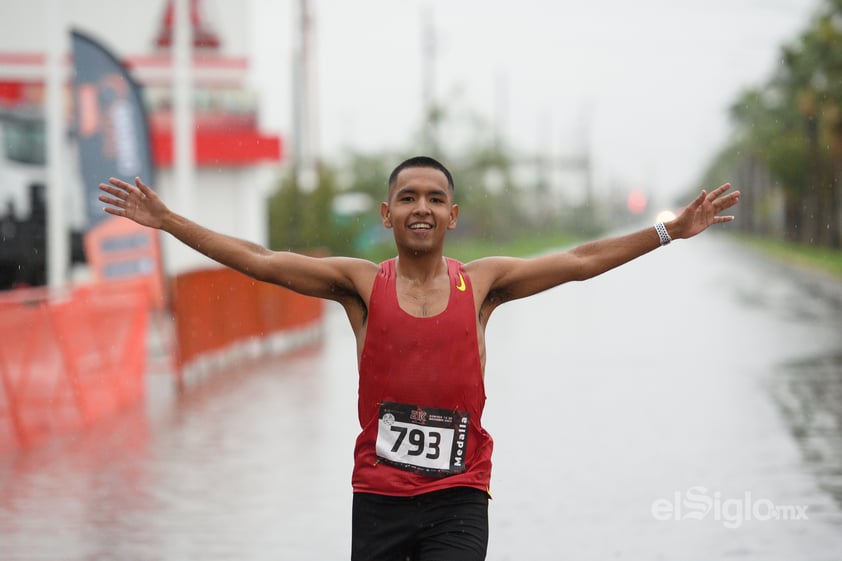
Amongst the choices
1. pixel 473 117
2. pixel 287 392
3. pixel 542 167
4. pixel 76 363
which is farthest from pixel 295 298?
pixel 542 167

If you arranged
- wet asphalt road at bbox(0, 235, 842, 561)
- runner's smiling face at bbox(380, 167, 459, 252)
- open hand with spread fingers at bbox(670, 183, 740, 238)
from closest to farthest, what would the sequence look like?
runner's smiling face at bbox(380, 167, 459, 252) → open hand with spread fingers at bbox(670, 183, 740, 238) → wet asphalt road at bbox(0, 235, 842, 561)

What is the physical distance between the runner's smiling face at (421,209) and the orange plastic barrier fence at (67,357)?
6995 millimetres

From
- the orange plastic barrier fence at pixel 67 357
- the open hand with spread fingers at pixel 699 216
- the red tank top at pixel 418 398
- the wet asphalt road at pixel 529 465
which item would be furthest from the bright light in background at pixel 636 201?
the orange plastic barrier fence at pixel 67 357

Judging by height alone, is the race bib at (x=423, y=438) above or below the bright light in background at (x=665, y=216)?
below

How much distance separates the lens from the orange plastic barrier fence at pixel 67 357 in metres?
11.4

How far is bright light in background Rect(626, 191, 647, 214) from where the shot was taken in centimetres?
738

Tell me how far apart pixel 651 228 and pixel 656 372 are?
11.8 m

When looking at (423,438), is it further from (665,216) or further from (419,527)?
(665,216)

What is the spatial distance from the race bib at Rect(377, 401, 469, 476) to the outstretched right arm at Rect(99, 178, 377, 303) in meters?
0.45

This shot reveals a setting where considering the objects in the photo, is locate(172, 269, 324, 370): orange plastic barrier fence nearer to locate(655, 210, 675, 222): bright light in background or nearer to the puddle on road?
the puddle on road

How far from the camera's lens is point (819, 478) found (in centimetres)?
966

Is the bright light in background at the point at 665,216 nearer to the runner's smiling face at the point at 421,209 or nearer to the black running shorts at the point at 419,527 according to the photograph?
the runner's smiling face at the point at 421,209

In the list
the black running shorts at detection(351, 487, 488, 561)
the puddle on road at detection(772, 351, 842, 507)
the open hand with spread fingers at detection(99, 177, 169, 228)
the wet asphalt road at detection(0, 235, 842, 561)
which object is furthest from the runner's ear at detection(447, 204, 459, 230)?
the puddle on road at detection(772, 351, 842, 507)

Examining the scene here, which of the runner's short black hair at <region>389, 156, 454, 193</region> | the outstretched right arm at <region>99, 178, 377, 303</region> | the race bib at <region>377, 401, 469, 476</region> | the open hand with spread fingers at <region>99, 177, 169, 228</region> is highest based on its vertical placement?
the runner's short black hair at <region>389, 156, 454, 193</region>
